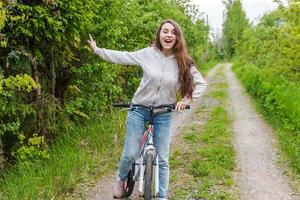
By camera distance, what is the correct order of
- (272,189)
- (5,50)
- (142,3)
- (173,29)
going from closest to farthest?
1. (173,29)
2. (272,189)
3. (5,50)
4. (142,3)

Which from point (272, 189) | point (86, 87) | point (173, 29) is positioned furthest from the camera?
point (86, 87)

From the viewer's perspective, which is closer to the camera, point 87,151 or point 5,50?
point 5,50

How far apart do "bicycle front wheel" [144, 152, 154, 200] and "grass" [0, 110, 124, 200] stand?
157 centimetres

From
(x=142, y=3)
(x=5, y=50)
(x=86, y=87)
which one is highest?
(x=142, y=3)

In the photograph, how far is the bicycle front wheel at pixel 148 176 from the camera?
5125 mm

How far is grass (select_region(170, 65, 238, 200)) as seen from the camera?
6.68 m

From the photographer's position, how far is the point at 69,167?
23.6 ft

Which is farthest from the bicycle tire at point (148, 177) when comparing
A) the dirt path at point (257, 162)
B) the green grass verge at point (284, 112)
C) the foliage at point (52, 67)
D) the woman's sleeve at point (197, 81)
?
the green grass verge at point (284, 112)

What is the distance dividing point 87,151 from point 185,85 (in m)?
3.48

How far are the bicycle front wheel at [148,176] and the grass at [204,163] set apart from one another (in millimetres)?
1409

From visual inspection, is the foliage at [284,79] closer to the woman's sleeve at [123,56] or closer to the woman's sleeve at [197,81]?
the woman's sleeve at [197,81]

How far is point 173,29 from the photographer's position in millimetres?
5281

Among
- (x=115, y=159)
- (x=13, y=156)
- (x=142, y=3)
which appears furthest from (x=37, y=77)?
(x=142, y=3)

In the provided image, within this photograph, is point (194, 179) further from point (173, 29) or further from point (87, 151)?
point (173, 29)
